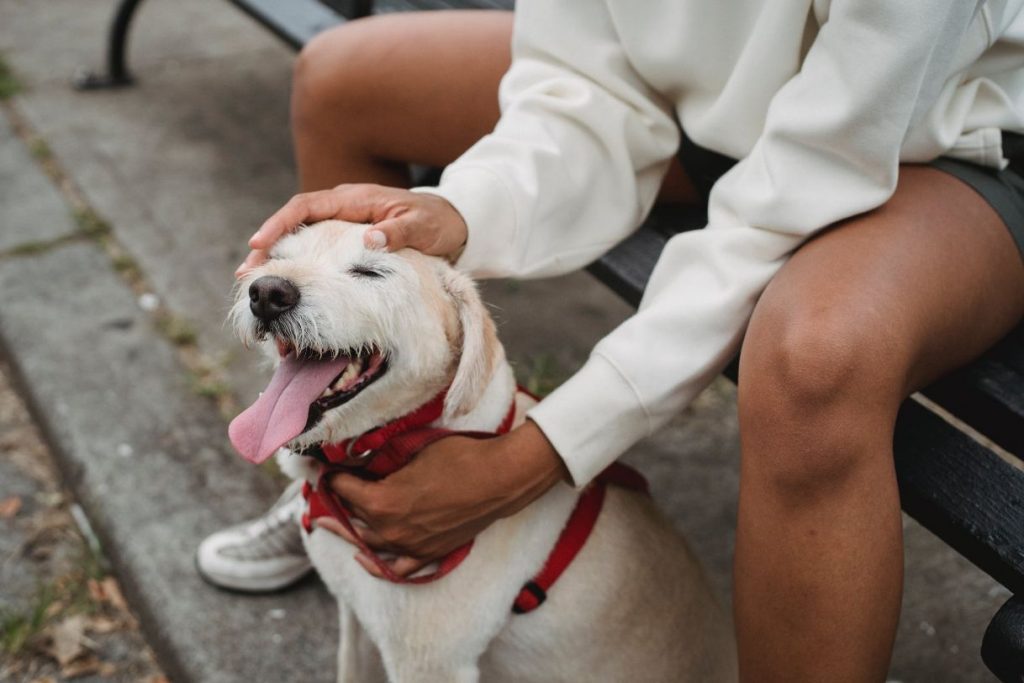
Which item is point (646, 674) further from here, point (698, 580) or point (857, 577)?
point (857, 577)

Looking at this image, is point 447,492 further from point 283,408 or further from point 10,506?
point 10,506

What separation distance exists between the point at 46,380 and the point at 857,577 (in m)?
2.08

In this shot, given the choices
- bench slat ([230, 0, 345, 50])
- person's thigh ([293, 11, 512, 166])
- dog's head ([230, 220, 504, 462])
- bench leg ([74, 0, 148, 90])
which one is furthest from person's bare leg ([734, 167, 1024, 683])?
bench leg ([74, 0, 148, 90])

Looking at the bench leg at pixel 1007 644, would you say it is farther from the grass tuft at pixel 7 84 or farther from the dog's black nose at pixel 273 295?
the grass tuft at pixel 7 84

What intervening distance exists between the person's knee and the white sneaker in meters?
1.09

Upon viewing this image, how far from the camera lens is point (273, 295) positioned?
1332 millimetres

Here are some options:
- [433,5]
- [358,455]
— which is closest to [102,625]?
[358,455]

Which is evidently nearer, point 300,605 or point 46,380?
point 300,605

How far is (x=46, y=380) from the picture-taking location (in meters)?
2.60

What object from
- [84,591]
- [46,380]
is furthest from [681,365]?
[46,380]

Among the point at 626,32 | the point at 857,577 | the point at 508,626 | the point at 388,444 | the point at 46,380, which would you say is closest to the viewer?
the point at 857,577

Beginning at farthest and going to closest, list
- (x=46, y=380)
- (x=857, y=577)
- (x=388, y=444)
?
(x=46, y=380) → (x=388, y=444) → (x=857, y=577)

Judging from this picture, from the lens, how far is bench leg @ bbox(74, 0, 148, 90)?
3912 mm

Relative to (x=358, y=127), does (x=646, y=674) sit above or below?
below
